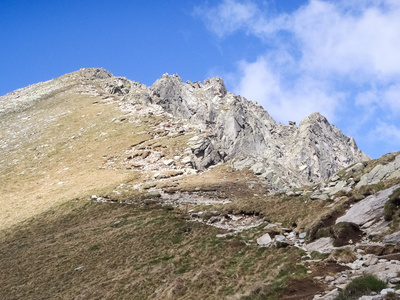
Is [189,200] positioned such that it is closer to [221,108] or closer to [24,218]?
[24,218]

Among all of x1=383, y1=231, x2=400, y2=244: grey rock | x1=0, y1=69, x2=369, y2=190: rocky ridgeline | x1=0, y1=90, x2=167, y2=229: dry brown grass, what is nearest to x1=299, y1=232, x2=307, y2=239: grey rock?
x1=383, y1=231, x2=400, y2=244: grey rock

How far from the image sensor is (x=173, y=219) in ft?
101

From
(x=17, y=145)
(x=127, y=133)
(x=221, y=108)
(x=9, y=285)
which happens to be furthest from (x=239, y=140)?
(x=9, y=285)

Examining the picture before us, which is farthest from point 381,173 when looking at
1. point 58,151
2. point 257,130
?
point 257,130

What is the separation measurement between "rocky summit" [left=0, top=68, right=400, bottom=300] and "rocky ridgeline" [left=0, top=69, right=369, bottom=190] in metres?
24.7

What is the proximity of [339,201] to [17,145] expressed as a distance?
74652 mm

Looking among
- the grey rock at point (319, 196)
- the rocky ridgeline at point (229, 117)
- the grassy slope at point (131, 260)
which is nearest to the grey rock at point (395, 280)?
the grassy slope at point (131, 260)

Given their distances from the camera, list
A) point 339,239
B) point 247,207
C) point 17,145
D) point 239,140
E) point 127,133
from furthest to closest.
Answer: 1. point 239,140
2. point 17,145
3. point 127,133
4. point 247,207
5. point 339,239

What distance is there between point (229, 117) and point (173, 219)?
91.8 m

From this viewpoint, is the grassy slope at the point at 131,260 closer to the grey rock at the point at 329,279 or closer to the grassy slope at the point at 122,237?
the grassy slope at the point at 122,237

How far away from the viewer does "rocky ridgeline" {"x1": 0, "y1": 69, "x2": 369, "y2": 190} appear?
113500 millimetres

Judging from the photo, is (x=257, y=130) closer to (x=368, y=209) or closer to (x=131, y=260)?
(x=131, y=260)

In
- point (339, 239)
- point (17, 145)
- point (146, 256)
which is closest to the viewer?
point (339, 239)

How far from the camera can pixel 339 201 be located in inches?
900
